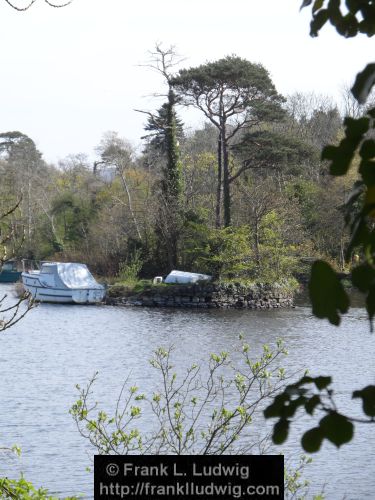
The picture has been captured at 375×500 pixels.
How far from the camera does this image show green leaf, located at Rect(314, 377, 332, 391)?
4.17ft

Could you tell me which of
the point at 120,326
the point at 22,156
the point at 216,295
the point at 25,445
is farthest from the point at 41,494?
the point at 22,156

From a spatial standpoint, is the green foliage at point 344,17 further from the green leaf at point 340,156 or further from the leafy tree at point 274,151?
the leafy tree at point 274,151

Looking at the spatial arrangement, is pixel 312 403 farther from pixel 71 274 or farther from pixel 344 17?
pixel 71 274

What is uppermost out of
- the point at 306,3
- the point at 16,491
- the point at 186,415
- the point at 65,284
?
the point at 306,3

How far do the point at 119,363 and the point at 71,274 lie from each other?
15.2 m

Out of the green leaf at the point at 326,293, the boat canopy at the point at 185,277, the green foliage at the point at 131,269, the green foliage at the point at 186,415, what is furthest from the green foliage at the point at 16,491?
the green foliage at the point at 131,269

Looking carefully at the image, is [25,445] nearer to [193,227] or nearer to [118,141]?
[193,227]

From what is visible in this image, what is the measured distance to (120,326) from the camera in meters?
27.0

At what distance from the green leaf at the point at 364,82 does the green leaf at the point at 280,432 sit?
0.46 meters

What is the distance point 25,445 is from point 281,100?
24032 mm

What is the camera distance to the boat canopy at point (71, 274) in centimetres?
3438

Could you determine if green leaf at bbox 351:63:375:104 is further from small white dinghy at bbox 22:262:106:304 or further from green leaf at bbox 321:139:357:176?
small white dinghy at bbox 22:262:106:304

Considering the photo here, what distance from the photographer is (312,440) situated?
47.8 inches

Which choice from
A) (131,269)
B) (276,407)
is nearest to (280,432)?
(276,407)
